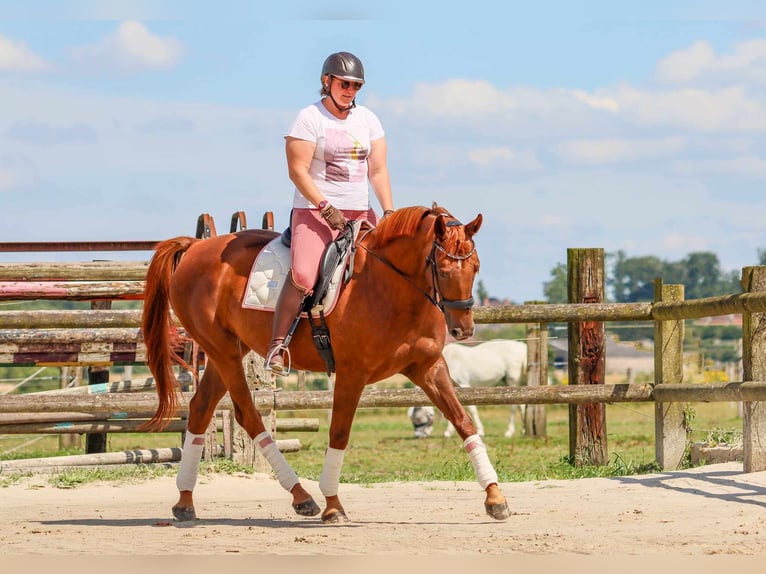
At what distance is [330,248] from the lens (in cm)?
688

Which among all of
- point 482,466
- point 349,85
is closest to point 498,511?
point 482,466

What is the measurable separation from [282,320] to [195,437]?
1.19 metres

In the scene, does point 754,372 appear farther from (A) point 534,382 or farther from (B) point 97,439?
(A) point 534,382

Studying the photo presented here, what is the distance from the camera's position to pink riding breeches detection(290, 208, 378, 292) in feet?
22.5

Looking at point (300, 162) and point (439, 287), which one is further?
point (300, 162)

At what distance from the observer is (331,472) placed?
696 cm

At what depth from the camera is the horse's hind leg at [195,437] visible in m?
7.45

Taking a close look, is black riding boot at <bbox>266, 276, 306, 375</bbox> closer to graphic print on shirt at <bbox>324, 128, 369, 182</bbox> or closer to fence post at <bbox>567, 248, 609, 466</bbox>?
graphic print on shirt at <bbox>324, 128, 369, 182</bbox>

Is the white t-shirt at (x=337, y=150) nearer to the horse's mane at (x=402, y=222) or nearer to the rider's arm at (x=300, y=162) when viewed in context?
the rider's arm at (x=300, y=162)

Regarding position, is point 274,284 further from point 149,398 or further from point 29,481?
point 29,481

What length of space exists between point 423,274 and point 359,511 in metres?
1.83

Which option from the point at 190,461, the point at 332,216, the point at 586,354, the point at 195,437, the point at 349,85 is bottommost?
the point at 190,461

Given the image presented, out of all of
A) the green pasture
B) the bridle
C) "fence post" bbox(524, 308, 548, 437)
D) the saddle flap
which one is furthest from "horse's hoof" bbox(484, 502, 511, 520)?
"fence post" bbox(524, 308, 548, 437)

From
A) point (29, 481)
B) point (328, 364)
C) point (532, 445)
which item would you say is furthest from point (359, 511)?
point (532, 445)
